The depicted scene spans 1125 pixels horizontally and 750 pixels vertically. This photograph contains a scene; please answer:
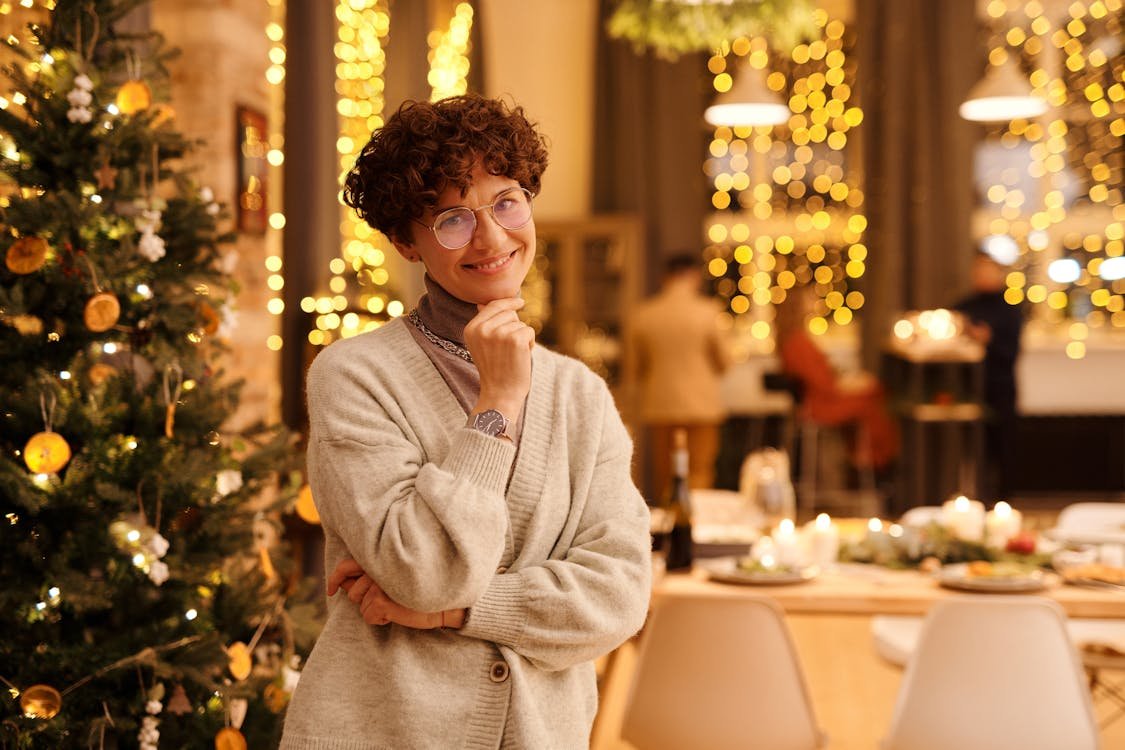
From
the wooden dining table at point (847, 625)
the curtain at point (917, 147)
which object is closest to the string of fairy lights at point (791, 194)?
the curtain at point (917, 147)

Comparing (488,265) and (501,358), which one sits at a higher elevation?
(488,265)

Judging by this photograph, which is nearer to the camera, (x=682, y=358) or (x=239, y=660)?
(x=239, y=660)

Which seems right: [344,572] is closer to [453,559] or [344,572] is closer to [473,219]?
[453,559]

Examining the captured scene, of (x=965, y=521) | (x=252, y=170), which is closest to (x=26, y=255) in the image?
(x=252, y=170)

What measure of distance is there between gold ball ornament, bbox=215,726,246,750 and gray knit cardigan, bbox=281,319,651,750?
3.59 feet

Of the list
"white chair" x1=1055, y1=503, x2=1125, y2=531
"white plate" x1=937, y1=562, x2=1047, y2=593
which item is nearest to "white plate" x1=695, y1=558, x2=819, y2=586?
"white plate" x1=937, y1=562, x2=1047, y2=593

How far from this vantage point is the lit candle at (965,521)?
3.49m

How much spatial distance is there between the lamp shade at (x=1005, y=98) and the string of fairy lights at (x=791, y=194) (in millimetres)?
2037

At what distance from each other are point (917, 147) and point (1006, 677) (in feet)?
21.2

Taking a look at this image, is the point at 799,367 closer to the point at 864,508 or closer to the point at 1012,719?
the point at 864,508

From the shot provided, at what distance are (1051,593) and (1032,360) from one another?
6108 mm

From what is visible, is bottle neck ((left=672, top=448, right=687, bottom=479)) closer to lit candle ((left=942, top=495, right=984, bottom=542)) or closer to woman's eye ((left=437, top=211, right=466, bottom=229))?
lit candle ((left=942, top=495, right=984, bottom=542))

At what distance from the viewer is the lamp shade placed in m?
6.56

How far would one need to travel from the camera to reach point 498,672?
4.70 ft
